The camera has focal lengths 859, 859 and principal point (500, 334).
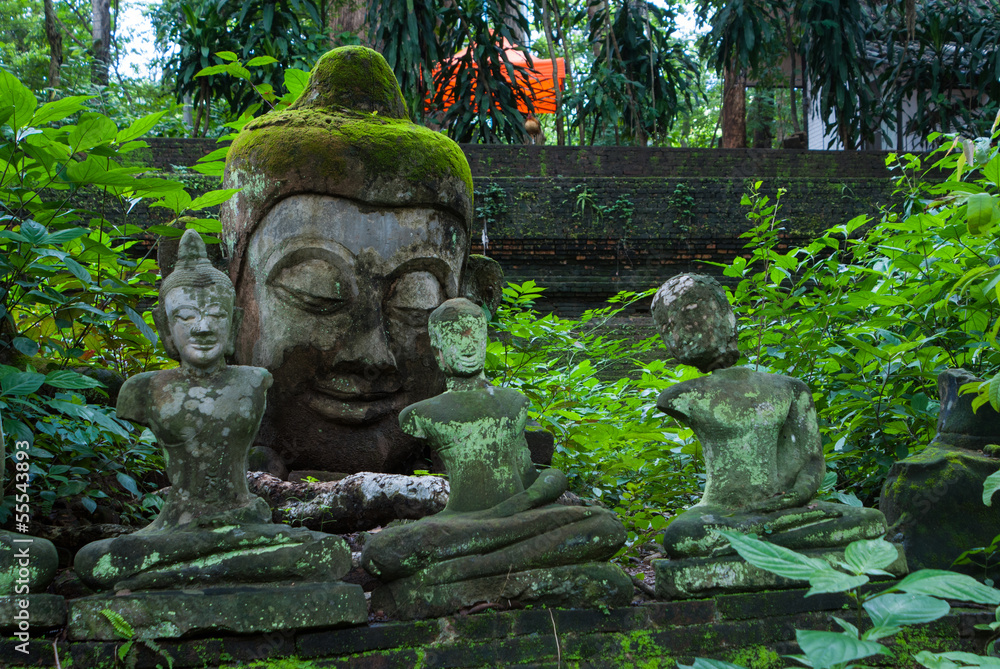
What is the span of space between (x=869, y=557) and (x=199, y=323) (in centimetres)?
188

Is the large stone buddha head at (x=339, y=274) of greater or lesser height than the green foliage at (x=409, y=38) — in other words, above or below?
below

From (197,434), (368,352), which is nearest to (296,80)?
(368,352)

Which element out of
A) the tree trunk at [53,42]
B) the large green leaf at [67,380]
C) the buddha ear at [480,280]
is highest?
the tree trunk at [53,42]

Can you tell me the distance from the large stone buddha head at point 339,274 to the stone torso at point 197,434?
0.86 meters

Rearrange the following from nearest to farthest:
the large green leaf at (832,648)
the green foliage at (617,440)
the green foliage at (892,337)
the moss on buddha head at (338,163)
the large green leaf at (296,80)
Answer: the large green leaf at (832,648), the green foliage at (892,337), the moss on buddha head at (338,163), the green foliage at (617,440), the large green leaf at (296,80)

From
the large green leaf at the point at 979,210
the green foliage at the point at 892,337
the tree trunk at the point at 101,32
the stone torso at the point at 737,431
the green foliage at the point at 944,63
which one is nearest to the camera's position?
Result: the large green leaf at the point at 979,210

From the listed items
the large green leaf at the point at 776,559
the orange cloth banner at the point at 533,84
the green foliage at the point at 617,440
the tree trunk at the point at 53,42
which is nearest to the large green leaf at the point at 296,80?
the green foliage at the point at 617,440

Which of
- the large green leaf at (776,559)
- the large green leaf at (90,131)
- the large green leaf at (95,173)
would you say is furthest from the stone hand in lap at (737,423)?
the large green leaf at (90,131)

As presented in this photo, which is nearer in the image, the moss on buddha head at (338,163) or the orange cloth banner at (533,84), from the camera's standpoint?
the moss on buddha head at (338,163)

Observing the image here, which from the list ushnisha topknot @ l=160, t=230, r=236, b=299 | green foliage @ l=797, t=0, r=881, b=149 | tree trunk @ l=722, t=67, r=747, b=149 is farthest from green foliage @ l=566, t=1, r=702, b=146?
ushnisha topknot @ l=160, t=230, r=236, b=299

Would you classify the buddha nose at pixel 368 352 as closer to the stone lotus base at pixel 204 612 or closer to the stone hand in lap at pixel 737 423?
the stone hand in lap at pixel 737 423

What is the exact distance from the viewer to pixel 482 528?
235cm

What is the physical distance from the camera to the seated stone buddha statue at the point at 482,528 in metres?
2.29

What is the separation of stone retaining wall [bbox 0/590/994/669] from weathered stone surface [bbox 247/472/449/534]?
80 cm
